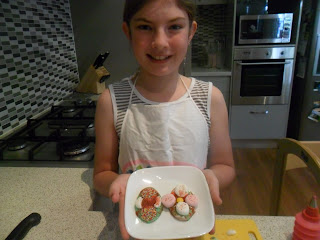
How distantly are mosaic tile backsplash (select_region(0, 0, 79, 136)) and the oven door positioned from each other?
5.12 ft

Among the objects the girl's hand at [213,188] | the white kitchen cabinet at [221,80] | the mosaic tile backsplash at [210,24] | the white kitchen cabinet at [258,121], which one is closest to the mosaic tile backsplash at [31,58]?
the girl's hand at [213,188]

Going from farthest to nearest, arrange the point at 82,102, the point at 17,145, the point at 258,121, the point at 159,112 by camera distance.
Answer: the point at 258,121, the point at 82,102, the point at 17,145, the point at 159,112

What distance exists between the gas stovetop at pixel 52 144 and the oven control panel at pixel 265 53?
1.70 metres

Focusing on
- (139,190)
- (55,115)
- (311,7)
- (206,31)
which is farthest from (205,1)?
(139,190)

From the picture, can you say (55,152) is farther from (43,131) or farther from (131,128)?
(131,128)

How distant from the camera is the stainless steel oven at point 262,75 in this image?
238 centimetres

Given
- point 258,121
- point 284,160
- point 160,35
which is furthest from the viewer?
point 258,121

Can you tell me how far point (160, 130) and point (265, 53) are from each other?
80.1 inches

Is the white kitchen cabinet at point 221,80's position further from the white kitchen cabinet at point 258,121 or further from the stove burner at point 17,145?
the stove burner at point 17,145

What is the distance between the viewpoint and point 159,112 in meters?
0.73

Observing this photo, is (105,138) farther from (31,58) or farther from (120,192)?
(31,58)

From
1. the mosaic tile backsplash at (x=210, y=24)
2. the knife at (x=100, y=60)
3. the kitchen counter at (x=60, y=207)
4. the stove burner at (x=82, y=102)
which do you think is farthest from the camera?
the mosaic tile backsplash at (x=210, y=24)

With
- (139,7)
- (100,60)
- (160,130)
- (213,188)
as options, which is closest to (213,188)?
(213,188)

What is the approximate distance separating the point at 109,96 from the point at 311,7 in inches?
92.3
